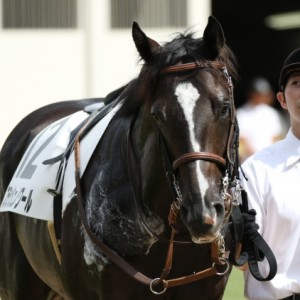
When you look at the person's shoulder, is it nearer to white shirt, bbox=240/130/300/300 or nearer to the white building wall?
white shirt, bbox=240/130/300/300

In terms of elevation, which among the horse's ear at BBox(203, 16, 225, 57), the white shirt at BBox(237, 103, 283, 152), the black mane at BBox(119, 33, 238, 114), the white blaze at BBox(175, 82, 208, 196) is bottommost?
the white shirt at BBox(237, 103, 283, 152)

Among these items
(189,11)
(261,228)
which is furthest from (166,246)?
(189,11)

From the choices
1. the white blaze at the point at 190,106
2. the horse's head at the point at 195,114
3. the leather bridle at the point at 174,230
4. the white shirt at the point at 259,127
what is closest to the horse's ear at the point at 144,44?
the horse's head at the point at 195,114

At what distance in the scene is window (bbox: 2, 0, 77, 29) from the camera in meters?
13.0

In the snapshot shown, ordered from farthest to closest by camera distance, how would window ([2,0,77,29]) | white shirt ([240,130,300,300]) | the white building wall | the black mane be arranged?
window ([2,0,77,29]), the white building wall, white shirt ([240,130,300,300]), the black mane

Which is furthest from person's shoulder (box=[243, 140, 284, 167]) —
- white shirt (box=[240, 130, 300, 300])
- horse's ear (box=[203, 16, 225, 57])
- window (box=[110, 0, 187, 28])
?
window (box=[110, 0, 187, 28])

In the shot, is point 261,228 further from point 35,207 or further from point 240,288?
point 240,288

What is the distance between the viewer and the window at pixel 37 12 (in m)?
13.0

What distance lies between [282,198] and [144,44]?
3.04ft

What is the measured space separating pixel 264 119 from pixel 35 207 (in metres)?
7.68

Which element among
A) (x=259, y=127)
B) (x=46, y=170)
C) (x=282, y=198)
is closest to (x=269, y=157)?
(x=282, y=198)

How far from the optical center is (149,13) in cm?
1307

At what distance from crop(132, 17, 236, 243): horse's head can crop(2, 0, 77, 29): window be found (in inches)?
360

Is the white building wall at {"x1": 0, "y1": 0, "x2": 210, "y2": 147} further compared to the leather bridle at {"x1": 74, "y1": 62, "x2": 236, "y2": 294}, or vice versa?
the white building wall at {"x1": 0, "y1": 0, "x2": 210, "y2": 147}
